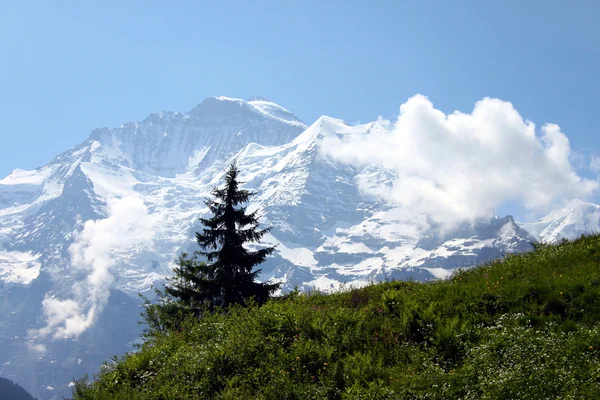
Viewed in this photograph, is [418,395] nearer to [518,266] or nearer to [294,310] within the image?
[294,310]

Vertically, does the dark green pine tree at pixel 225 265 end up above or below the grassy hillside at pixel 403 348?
above

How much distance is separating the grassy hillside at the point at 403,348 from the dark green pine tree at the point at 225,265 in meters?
17.6

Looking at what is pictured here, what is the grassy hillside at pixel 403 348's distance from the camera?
33.7ft

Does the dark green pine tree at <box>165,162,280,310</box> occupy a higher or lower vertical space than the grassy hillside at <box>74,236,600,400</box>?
higher

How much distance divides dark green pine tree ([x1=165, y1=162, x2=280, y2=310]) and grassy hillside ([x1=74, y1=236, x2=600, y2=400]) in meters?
17.6

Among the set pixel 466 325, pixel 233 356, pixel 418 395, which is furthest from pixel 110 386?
pixel 466 325

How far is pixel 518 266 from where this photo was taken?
16016mm

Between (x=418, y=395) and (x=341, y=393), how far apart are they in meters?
1.44

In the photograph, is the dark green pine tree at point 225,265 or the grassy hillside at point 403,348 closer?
the grassy hillside at point 403,348

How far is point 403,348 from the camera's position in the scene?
1217 cm

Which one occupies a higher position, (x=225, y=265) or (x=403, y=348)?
(x=225, y=265)

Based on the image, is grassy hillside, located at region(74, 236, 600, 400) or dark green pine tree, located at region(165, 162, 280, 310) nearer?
grassy hillside, located at region(74, 236, 600, 400)

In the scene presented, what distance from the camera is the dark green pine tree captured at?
33.4 meters

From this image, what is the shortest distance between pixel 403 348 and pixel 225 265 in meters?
23.1
